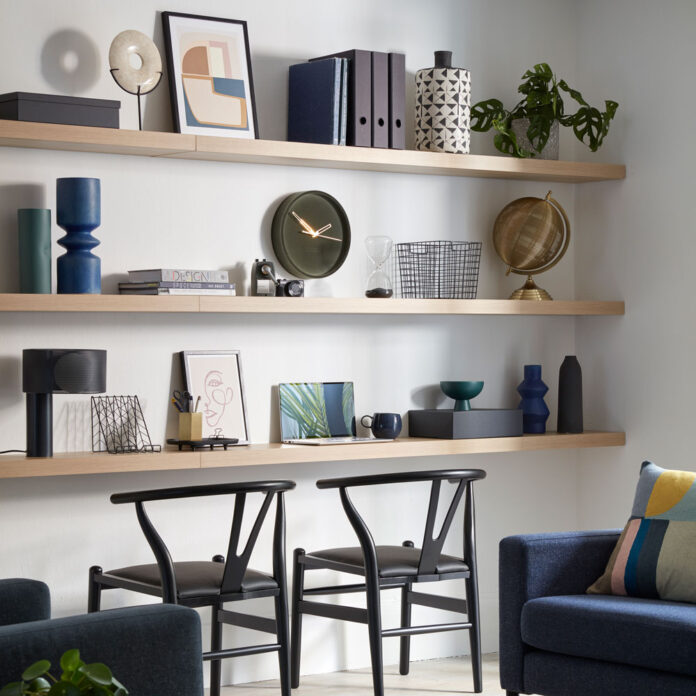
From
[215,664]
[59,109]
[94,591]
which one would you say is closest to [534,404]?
[215,664]

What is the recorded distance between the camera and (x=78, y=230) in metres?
3.55

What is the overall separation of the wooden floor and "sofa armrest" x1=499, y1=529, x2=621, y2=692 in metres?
0.65

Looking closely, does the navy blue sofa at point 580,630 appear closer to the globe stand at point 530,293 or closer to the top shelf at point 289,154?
the globe stand at point 530,293

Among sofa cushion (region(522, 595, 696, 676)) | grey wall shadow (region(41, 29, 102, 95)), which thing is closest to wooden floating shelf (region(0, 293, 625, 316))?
grey wall shadow (region(41, 29, 102, 95))

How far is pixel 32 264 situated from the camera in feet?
11.4

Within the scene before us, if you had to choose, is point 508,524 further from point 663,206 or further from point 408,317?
point 663,206

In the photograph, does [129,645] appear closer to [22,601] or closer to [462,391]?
[22,601]

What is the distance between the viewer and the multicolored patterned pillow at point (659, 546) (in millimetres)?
3131

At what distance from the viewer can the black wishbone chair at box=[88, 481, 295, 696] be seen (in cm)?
320

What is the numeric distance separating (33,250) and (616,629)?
6.42 ft

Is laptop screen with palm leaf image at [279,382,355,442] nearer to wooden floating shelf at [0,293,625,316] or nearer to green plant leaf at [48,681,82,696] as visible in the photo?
wooden floating shelf at [0,293,625,316]

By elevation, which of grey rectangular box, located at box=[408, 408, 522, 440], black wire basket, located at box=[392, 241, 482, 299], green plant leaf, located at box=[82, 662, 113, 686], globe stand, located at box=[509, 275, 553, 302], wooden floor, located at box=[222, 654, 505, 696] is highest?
black wire basket, located at box=[392, 241, 482, 299]

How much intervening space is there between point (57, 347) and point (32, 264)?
12.3 inches

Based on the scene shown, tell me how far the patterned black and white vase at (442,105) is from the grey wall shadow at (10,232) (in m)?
1.40
